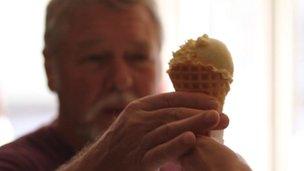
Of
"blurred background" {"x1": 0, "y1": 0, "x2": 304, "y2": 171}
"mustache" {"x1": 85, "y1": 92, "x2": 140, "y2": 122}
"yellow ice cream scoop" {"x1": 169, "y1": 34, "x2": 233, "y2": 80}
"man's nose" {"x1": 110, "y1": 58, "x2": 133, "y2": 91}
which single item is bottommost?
"blurred background" {"x1": 0, "y1": 0, "x2": 304, "y2": 171}

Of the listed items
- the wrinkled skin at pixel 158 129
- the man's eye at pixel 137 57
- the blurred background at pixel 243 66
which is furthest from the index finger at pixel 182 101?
the blurred background at pixel 243 66

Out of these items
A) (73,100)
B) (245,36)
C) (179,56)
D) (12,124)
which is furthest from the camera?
(245,36)

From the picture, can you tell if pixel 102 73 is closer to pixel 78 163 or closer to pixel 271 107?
pixel 78 163

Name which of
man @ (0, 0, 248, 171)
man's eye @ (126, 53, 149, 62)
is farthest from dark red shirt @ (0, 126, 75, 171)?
man's eye @ (126, 53, 149, 62)

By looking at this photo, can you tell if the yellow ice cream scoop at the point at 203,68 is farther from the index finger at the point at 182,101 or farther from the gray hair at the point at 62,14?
the gray hair at the point at 62,14

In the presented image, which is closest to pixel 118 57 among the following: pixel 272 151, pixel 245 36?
pixel 245 36

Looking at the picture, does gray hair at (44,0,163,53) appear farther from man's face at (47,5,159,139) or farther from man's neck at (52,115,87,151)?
man's neck at (52,115,87,151)

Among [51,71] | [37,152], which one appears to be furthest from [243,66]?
[37,152]
